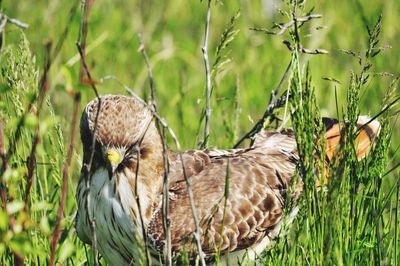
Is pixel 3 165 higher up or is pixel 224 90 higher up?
pixel 224 90

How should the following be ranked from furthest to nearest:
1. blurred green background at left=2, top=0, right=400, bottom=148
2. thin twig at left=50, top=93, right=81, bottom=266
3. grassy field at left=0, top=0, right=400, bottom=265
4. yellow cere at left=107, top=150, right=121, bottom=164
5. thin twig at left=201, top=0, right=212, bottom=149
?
blurred green background at left=2, top=0, right=400, bottom=148 → thin twig at left=201, top=0, right=212, bottom=149 → yellow cere at left=107, top=150, right=121, bottom=164 → grassy field at left=0, top=0, right=400, bottom=265 → thin twig at left=50, top=93, right=81, bottom=266

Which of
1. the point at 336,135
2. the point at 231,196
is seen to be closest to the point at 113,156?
the point at 231,196

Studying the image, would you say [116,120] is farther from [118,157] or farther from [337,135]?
[337,135]

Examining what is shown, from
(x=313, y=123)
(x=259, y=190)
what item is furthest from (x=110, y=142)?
(x=313, y=123)

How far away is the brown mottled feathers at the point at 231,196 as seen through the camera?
4.20m

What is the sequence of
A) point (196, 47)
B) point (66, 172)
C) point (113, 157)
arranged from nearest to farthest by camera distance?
point (66, 172) < point (113, 157) < point (196, 47)

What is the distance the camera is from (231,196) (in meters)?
4.46

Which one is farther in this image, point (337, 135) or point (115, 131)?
point (337, 135)

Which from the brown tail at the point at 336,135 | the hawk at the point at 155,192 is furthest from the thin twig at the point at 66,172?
the brown tail at the point at 336,135

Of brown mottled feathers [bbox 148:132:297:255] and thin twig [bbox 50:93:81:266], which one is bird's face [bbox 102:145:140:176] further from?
thin twig [bbox 50:93:81:266]

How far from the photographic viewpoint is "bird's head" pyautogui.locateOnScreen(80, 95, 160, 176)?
4.10 metres

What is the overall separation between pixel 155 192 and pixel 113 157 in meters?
0.38

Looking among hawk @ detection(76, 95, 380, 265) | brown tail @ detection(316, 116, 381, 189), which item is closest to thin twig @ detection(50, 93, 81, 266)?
hawk @ detection(76, 95, 380, 265)

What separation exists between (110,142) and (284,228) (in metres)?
0.99
